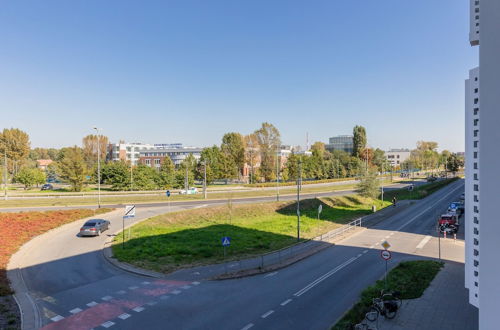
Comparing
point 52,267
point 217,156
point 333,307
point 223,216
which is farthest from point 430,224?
point 217,156

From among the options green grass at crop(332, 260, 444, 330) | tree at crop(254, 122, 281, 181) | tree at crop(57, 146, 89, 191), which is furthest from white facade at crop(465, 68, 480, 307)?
tree at crop(254, 122, 281, 181)

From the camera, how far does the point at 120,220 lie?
3212 cm

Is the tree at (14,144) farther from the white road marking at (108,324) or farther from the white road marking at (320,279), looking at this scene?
the white road marking at (320,279)

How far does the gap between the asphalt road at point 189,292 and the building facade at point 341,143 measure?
151 meters

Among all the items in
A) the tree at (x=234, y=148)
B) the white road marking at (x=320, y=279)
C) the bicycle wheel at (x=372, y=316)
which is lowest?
the white road marking at (x=320, y=279)

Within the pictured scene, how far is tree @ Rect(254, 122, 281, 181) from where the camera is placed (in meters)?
81.4

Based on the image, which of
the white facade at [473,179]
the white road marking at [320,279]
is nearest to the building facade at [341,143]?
the white road marking at [320,279]

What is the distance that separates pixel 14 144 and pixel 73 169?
33359 mm

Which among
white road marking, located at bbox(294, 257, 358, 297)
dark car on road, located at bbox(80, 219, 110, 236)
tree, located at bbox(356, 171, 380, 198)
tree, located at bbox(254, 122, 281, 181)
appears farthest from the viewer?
tree, located at bbox(254, 122, 281, 181)

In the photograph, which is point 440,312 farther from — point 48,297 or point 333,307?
point 48,297

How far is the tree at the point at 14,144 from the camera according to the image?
78.0 metres

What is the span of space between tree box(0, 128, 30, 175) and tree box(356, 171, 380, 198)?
8329cm

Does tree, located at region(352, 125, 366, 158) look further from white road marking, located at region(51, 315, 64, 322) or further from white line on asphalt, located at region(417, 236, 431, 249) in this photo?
white road marking, located at region(51, 315, 64, 322)

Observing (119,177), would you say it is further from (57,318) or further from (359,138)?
(359,138)
